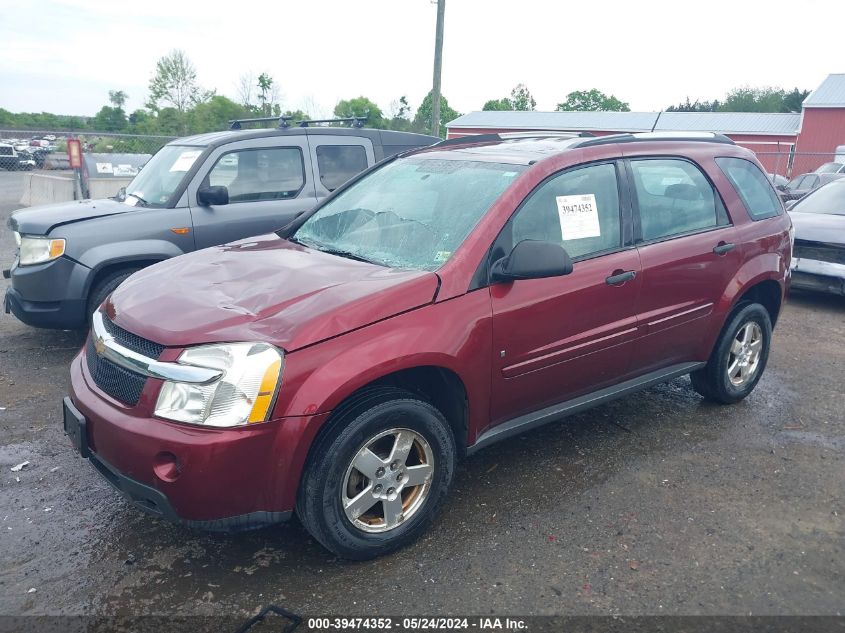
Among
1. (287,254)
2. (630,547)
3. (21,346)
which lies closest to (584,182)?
(287,254)

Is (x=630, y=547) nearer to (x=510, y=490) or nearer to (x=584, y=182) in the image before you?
(x=510, y=490)

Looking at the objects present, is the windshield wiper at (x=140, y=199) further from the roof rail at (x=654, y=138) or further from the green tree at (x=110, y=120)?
the green tree at (x=110, y=120)

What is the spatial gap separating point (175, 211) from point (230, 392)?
3696 millimetres

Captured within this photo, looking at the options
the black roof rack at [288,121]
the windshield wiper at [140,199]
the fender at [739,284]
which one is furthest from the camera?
the black roof rack at [288,121]

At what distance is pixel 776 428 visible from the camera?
4.61 meters

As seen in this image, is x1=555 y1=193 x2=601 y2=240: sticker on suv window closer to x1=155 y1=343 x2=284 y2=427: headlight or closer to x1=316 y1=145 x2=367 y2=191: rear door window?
x1=155 y1=343 x2=284 y2=427: headlight

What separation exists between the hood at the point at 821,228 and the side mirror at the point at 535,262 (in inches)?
234

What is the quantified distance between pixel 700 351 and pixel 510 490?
170 centimetres

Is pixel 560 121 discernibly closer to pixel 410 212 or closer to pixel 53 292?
pixel 53 292

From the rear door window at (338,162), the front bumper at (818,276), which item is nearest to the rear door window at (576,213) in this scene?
the rear door window at (338,162)

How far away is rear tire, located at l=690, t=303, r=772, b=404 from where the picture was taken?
466cm

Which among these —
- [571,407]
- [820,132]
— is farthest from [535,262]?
[820,132]

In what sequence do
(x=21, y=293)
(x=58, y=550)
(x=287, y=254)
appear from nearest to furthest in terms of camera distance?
1. (x=58, y=550)
2. (x=287, y=254)
3. (x=21, y=293)

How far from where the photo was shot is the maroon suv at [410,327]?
2.68 m
